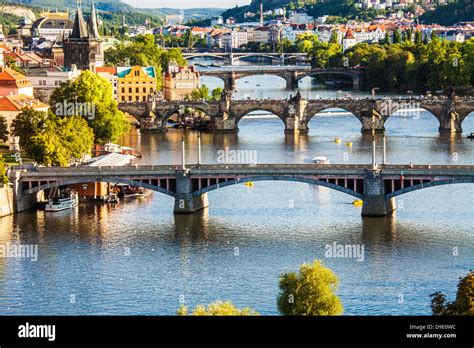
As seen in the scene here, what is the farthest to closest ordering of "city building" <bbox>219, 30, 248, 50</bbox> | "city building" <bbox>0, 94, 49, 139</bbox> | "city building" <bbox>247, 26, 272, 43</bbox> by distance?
"city building" <bbox>247, 26, 272, 43</bbox> → "city building" <bbox>219, 30, 248, 50</bbox> → "city building" <bbox>0, 94, 49, 139</bbox>

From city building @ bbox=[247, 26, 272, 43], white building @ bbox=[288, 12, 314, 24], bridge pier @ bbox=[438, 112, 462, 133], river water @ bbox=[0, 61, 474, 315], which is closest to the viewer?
river water @ bbox=[0, 61, 474, 315]

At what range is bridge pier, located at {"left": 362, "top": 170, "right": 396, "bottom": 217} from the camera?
1273 inches

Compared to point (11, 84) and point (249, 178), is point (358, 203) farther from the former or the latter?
point (11, 84)

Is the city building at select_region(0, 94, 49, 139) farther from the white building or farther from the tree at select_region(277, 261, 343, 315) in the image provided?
the white building

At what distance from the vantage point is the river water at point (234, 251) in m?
22.4

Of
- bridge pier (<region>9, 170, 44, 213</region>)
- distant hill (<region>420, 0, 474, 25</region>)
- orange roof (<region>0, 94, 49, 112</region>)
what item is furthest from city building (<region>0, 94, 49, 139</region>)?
distant hill (<region>420, 0, 474, 25</region>)

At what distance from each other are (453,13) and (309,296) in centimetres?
13997

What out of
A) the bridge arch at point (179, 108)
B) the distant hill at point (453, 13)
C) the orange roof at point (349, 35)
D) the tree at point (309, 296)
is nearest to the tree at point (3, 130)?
the bridge arch at point (179, 108)

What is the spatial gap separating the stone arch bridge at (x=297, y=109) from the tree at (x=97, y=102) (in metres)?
6.86

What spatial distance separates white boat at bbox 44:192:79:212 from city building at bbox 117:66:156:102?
32343 millimetres

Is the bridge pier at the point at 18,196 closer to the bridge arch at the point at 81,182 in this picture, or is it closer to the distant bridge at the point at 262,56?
the bridge arch at the point at 81,182

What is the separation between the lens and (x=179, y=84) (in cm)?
7369

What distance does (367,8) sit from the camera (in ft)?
614

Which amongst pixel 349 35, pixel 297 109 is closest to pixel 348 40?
pixel 349 35
